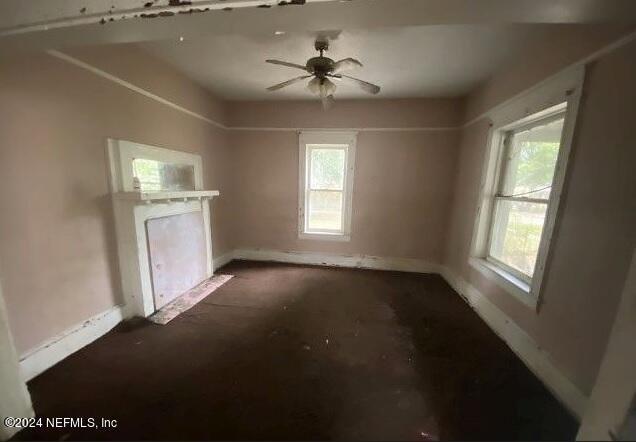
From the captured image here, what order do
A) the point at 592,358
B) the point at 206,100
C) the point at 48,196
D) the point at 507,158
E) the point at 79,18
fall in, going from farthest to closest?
the point at 206,100
the point at 507,158
the point at 48,196
the point at 592,358
the point at 79,18

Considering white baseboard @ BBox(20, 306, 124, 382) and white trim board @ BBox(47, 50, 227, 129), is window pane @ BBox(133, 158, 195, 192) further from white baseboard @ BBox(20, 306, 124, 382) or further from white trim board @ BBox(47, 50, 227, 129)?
white baseboard @ BBox(20, 306, 124, 382)

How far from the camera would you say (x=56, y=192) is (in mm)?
1620

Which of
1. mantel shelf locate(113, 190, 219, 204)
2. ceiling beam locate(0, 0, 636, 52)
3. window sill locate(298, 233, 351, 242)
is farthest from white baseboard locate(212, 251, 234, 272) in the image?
ceiling beam locate(0, 0, 636, 52)

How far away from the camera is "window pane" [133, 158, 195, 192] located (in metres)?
2.24

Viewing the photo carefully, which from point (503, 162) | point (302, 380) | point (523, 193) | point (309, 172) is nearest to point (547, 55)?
point (503, 162)

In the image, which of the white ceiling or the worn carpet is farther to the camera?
the worn carpet

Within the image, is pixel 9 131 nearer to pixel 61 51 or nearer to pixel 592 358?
pixel 61 51

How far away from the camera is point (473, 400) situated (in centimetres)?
143

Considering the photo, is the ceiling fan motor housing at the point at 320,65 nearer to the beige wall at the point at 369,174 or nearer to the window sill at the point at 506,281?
the beige wall at the point at 369,174

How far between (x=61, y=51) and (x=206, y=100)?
1590mm

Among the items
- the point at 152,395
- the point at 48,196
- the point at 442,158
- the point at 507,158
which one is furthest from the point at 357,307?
the point at 48,196

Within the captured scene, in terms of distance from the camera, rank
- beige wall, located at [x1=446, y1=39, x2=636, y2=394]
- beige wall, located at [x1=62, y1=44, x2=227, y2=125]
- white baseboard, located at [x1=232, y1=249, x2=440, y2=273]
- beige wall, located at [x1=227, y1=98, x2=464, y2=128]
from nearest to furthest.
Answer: beige wall, located at [x1=446, y1=39, x2=636, y2=394] < beige wall, located at [x1=62, y1=44, x2=227, y2=125] < beige wall, located at [x1=227, y1=98, x2=464, y2=128] < white baseboard, located at [x1=232, y1=249, x2=440, y2=273]

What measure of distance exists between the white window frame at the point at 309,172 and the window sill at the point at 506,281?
5.68ft

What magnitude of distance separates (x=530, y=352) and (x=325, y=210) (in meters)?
2.75
